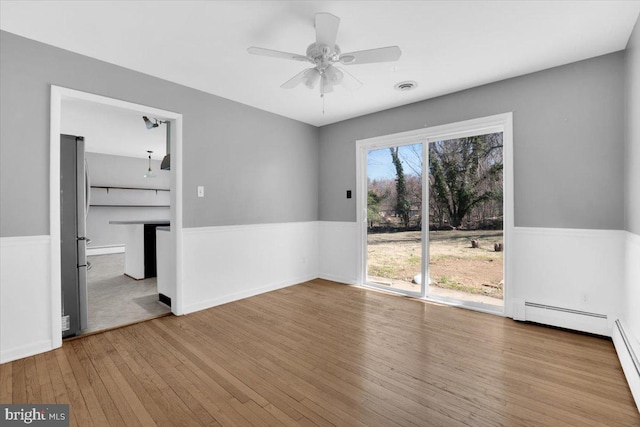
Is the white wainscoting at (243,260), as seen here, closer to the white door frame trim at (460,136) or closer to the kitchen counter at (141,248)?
the white door frame trim at (460,136)

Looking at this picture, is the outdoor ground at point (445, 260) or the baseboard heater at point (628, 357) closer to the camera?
the baseboard heater at point (628, 357)

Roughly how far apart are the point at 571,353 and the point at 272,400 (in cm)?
235

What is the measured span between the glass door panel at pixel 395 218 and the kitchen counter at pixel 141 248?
3.47 m

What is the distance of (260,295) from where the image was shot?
3.88m

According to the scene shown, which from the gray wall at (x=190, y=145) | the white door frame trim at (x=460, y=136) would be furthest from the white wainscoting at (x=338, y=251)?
the gray wall at (x=190, y=145)

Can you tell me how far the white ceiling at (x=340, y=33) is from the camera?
1.97 metres

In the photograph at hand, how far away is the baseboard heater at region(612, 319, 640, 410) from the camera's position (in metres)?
1.71

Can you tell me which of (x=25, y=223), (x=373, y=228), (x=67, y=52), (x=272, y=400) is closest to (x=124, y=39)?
(x=67, y=52)

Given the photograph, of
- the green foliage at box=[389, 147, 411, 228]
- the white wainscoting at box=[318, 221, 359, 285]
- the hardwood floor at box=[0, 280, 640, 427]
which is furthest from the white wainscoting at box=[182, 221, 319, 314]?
the green foliage at box=[389, 147, 411, 228]

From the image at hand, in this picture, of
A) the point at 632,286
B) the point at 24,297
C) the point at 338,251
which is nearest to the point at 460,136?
the point at 632,286

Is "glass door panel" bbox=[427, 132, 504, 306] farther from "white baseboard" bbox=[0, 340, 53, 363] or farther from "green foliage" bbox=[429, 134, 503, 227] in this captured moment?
"white baseboard" bbox=[0, 340, 53, 363]

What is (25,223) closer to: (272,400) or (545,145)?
(272,400)

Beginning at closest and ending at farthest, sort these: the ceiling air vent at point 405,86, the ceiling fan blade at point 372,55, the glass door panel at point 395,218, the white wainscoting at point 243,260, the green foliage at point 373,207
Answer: the ceiling fan blade at point 372,55 → the ceiling air vent at point 405,86 → the white wainscoting at point 243,260 → the glass door panel at point 395,218 → the green foliage at point 373,207

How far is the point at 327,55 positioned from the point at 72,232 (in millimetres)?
2729
